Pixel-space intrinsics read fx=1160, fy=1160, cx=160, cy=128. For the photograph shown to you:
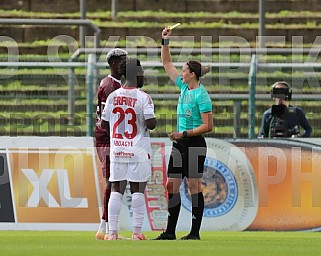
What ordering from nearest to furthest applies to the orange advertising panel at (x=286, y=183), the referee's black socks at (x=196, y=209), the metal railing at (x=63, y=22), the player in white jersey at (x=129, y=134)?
the player in white jersey at (x=129, y=134), the referee's black socks at (x=196, y=209), the orange advertising panel at (x=286, y=183), the metal railing at (x=63, y=22)

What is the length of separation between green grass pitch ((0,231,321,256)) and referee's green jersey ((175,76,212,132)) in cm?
131

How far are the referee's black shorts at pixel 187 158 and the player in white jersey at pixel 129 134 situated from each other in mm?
415

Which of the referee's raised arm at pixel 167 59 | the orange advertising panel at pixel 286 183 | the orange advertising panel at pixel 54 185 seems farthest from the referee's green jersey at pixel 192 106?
the orange advertising panel at pixel 54 185

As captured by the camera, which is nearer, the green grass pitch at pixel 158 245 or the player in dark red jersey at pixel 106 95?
the green grass pitch at pixel 158 245

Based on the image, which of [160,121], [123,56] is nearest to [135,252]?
[123,56]

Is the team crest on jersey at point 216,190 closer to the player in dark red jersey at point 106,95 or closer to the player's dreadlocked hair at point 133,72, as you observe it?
the player in dark red jersey at point 106,95

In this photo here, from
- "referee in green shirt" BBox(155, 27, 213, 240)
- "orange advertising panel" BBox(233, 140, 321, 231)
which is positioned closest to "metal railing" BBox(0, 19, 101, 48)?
"orange advertising panel" BBox(233, 140, 321, 231)

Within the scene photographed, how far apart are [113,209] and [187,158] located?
100 centimetres

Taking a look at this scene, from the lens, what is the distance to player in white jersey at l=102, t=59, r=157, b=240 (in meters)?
12.4

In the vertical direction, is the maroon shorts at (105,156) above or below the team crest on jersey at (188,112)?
below

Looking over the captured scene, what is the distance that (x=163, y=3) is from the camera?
25.6m

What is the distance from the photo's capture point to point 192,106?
12.9m

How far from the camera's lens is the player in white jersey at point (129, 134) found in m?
12.4

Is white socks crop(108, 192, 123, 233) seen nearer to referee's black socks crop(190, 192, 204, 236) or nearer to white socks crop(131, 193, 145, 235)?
white socks crop(131, 193, 145, 235)
